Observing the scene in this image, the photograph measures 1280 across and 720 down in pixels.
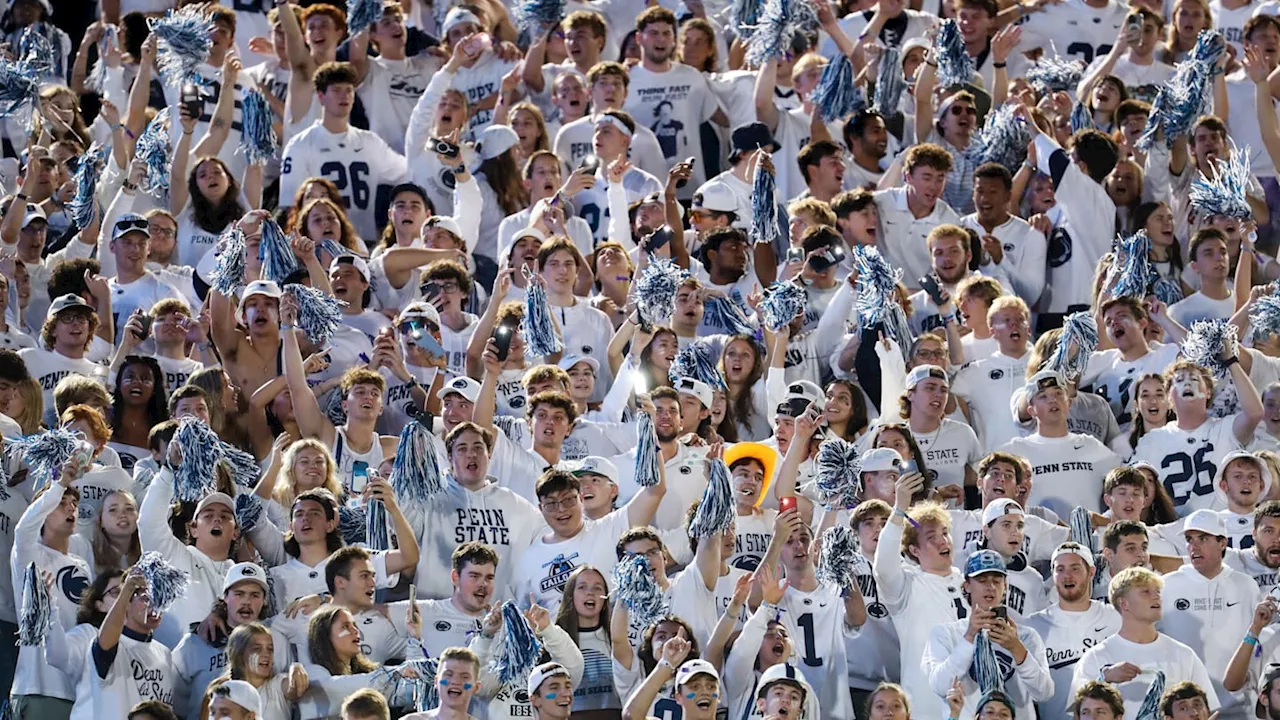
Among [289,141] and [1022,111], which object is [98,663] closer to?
[289,141]

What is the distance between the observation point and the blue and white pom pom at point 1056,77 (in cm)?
1686

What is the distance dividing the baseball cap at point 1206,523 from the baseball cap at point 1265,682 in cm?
70

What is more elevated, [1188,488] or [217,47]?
[217,47]

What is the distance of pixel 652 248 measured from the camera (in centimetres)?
1501

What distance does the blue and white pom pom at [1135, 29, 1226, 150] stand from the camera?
16.0 m

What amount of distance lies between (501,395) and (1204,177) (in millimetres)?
4041

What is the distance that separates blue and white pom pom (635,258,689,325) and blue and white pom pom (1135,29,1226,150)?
3.01m

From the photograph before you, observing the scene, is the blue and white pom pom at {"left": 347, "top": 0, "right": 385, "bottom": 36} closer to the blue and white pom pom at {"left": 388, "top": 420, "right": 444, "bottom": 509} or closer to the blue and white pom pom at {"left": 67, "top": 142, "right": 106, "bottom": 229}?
the blue and white pom pom at {"left": 67, "top": 142, "right": 106, "bottom": 229}

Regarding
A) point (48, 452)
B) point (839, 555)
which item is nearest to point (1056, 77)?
point (839, 555)

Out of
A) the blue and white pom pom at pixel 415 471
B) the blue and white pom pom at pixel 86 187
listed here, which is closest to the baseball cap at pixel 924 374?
the blue and white pom pom at pixel 415 471

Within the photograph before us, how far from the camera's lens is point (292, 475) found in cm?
1343

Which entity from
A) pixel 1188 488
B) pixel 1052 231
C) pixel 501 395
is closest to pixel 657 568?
pixel 501 395

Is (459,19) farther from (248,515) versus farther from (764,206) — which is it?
(248,515)

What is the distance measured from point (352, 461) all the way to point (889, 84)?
437 centimetres
